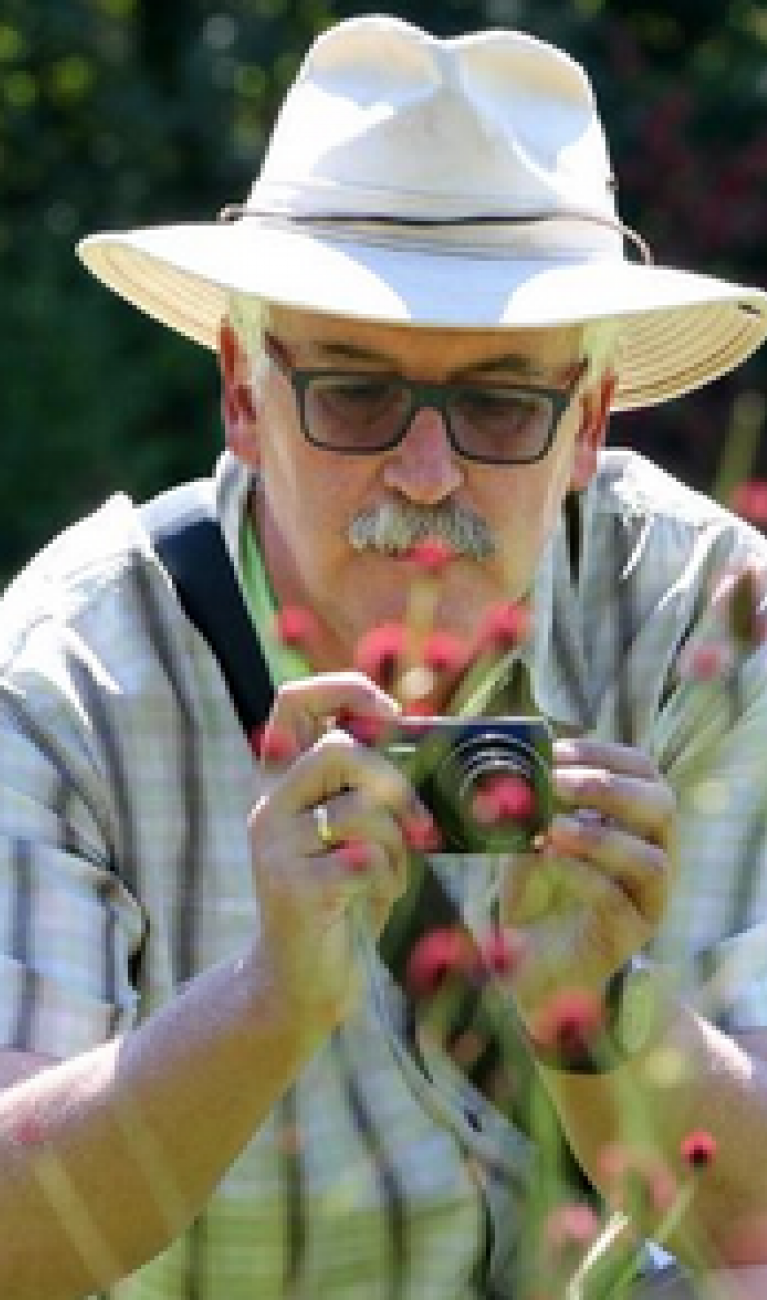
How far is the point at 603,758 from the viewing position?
3014 millimetres

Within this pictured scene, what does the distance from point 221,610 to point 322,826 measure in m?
0.64

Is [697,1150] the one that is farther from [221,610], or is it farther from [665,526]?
[665,526]

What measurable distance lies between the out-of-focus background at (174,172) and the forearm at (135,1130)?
5700 millimetres

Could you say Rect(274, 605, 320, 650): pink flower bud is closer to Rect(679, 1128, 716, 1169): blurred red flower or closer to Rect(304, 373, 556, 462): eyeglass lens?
Rect(304, 373, 556, 462): eyeglass lens

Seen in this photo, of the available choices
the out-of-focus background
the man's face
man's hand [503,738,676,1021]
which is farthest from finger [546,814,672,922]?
the out-of-focus background

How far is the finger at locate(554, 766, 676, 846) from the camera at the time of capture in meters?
2.98

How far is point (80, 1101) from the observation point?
3.18 metres

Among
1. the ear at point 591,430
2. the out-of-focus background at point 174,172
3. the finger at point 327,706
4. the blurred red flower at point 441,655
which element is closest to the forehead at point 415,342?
the ear at point 591,430

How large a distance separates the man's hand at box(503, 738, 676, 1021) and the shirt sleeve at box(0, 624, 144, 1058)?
0.45m

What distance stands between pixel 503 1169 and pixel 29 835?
566 mm

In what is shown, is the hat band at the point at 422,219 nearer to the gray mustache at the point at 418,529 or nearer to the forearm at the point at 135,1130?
the gray mustache at the point at 418,529

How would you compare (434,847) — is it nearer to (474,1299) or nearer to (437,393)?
(437,393)

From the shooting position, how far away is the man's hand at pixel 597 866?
118 inches

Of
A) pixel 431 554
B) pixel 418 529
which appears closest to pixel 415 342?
pixel 418 529
